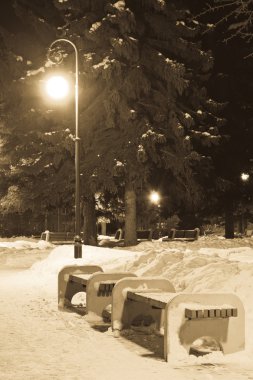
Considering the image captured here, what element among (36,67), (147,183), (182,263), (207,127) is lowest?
(182,263)

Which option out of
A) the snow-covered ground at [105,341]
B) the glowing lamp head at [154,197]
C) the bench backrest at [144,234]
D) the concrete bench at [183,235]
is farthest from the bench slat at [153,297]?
the concrete bench at [183,235]

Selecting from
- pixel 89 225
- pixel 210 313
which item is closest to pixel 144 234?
pixel 89 225

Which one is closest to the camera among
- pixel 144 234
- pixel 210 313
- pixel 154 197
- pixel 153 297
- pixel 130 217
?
pixel 210 313

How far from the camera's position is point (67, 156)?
35312 millimetres

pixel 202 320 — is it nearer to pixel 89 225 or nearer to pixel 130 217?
pixel 130 217

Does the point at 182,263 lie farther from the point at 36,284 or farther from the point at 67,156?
the point at 67,156

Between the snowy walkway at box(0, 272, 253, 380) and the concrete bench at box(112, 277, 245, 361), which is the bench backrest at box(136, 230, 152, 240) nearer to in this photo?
the snowy walkway at box(0, 272, 253, 380)

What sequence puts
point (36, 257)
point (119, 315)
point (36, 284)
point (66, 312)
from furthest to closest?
point (36, 257)
point (36, 284)
point (66, 312)
point (119, 315)

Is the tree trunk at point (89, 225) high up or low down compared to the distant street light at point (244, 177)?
down

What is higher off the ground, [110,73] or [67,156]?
[110,73]

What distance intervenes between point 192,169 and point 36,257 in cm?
988

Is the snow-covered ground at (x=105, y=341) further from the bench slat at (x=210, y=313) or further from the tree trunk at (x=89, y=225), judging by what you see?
the tree trunk at (x=89, y=225)

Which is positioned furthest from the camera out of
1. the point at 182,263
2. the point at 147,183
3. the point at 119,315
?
the point at 147,183

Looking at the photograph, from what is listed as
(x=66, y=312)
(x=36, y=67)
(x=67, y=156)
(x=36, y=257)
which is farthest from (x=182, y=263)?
(x=36, y=67)
